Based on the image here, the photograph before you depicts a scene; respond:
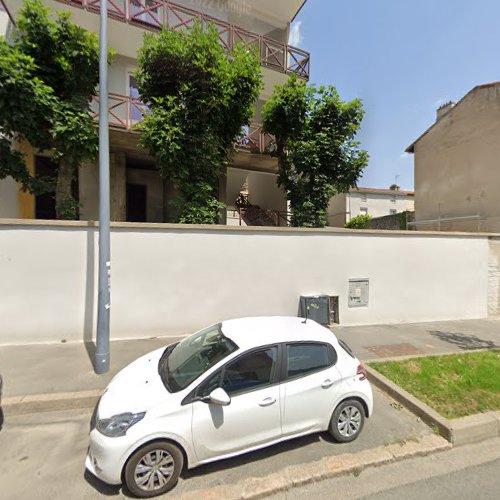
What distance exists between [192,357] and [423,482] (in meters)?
2.53

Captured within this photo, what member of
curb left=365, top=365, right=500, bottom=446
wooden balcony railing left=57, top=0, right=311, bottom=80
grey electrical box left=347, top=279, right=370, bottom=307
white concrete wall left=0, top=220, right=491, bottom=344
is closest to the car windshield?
curb left=365, top=365, right=500, bottom=446

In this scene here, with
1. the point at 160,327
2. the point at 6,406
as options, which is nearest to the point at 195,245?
the point at 160,327

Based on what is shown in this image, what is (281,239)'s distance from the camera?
6781 mm

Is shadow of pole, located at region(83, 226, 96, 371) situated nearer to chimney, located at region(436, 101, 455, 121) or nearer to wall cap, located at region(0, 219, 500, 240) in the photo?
wall cap, located at region(0, 219, 500, 240)

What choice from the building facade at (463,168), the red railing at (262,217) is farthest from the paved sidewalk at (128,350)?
the red railing at (262,217)

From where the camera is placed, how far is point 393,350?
5641 mm

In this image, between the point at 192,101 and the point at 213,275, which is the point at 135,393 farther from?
the point at 192,101

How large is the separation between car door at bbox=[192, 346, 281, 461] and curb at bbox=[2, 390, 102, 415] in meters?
2.07

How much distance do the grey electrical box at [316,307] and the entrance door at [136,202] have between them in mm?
7922

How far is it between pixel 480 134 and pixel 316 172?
7302 millimetres

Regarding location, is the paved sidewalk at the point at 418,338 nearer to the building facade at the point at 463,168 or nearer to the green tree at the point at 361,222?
the building facade at the point at 463,168

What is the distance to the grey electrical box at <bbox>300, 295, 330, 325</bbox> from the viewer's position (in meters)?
6.80

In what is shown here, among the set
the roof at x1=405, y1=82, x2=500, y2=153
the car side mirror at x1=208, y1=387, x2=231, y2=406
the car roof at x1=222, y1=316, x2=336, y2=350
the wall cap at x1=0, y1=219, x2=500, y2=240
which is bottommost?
the car side mirror at x1=208, y1=387, x2=231, y2=406

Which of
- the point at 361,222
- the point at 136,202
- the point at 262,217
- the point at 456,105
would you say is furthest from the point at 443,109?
the point at 136,202
